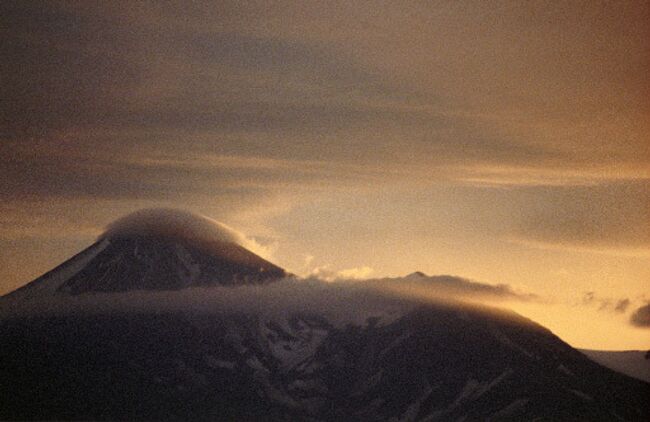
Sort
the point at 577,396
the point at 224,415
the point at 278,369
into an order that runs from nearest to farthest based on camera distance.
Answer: the point at 577,396 → the point at 224,415 → the point at 278,369

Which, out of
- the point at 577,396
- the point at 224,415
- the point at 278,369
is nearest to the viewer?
the point at 577,396

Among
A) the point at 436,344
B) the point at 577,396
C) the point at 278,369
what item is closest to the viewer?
the point at 577,396

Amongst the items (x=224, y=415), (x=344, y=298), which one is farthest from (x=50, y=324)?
(x=344, y=298)

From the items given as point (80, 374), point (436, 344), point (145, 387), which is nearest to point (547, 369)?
point (436, 344)

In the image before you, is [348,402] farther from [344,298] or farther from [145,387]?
[145,387]

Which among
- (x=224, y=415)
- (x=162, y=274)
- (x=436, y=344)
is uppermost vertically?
(x=162, y=274)

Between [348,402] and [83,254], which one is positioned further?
[83,254]

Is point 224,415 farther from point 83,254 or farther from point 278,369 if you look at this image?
point 83,254

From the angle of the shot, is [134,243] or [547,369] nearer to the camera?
[547,369]

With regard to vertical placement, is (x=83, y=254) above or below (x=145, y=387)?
above
